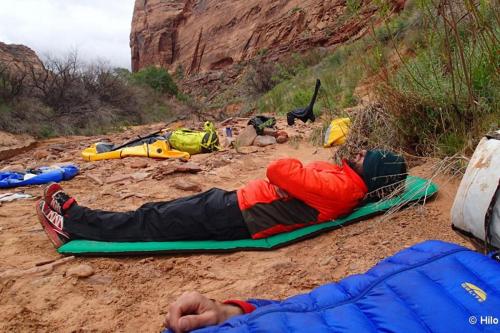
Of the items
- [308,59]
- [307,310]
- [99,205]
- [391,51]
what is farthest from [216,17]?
[307,310]

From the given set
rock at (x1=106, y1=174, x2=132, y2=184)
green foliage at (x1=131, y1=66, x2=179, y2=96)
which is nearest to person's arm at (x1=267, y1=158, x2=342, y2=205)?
rock at (x1=106, y1=174, x2=132, y2=184)

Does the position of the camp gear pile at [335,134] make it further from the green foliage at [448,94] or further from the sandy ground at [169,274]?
the sandy ground at [169,274]

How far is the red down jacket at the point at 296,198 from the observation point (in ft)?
8.23

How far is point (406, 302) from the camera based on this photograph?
113cm

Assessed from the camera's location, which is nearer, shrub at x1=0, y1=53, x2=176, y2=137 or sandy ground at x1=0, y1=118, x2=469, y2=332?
sandy ground at x1=0, y1=118, x2=469, y2=332

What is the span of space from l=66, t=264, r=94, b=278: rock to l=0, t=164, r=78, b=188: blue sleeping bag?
9.29 feet

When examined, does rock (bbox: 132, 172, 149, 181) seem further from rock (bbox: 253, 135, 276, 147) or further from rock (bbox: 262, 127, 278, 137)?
rock (bbox: 262, 127, 278, 137)

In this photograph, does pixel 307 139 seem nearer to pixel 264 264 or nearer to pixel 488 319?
pixel 264 264

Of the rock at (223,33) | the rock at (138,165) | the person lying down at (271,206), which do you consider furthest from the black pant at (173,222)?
the rock at (223,33)

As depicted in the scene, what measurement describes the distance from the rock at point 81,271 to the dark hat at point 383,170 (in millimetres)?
1745

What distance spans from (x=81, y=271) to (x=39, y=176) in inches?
116

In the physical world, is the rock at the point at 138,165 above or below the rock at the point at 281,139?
below

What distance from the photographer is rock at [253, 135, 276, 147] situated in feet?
19.9

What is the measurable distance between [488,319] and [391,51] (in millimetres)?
7473
